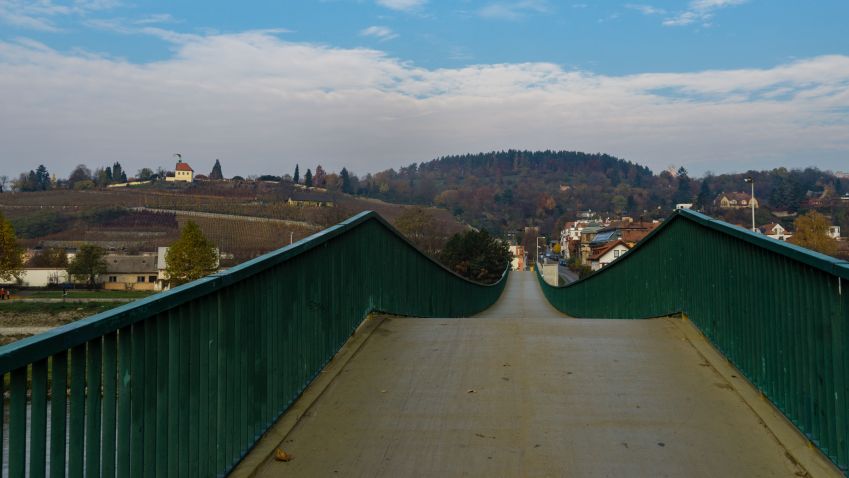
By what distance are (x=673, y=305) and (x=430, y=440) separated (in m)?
5.13

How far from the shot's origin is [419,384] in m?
5.90

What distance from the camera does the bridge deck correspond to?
14.1ft

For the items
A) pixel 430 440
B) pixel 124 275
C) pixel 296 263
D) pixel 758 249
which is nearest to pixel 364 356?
pixel 296 263

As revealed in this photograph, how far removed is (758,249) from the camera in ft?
17.7

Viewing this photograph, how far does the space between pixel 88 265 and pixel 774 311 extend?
312 ft

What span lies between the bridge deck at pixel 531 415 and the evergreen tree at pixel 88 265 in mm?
91566

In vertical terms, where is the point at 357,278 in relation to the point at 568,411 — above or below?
above

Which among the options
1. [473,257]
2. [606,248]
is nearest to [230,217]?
[473,257]

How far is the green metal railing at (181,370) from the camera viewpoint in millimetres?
2461

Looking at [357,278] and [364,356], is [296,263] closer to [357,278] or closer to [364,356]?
[364,356]

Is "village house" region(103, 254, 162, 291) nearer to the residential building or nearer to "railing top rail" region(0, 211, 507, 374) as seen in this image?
the residential building

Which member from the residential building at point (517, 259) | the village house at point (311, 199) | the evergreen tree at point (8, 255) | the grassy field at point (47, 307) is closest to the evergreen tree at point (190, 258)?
the grassy field at point (47, 307)

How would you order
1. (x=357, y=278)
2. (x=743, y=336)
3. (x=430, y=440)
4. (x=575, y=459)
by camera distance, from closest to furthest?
(x=575, y=459)
(x=430, y=440)
(x=743, y=336)
(x=357, y=278)

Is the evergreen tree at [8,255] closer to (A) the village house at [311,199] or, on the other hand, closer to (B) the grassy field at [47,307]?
(B) the grassy field at [47,307]
